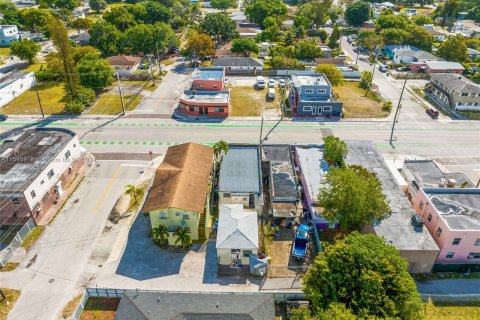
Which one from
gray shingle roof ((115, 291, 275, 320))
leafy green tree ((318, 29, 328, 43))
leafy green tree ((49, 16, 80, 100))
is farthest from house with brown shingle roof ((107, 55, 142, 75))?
gray shingle roof ((115, 291, 275, 320))

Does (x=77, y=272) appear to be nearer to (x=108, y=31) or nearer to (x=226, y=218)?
(x=226, y=218)

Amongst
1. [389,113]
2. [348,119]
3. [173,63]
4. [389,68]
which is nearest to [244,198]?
[348,119]

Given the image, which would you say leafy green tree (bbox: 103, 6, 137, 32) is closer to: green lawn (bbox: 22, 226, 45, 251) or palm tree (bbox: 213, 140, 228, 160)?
palm tree (bbox: 213, 140, 228, 160)

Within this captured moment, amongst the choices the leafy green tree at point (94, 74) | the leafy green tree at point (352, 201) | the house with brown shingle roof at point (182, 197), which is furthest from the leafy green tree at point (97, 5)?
the leafy green tree at point (352, 201)

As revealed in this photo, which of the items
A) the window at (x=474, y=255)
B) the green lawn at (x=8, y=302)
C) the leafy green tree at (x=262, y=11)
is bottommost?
the green lawn at (x=8, y=302)

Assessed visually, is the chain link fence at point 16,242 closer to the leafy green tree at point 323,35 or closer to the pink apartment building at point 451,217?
the pink apartment building at point 451,217

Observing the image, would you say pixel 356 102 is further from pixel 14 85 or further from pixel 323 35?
pixel 14 85
